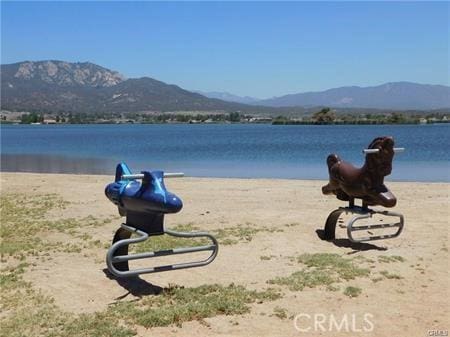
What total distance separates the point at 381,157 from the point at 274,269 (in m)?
2.39

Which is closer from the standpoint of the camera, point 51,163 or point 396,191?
point 396,191

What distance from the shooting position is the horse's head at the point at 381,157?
29.3ft

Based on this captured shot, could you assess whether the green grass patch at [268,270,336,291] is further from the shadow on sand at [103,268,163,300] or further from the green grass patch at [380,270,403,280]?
the shadow on sand at [103,268,163,300]

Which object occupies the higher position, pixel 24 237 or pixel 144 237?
pixel 144 237

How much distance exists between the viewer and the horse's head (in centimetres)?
893

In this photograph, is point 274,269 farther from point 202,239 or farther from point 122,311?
point 122,311

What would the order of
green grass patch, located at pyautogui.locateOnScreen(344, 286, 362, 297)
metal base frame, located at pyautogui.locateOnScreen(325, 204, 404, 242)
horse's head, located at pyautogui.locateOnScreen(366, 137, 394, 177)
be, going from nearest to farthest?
green grass patch, located at pyautogui.locateOnScreen(344, 286, 362, 297) → horse's head, located at pyautogui.locateOnScreen(366, 137, 394, 177) → metal base frame, located at pyautogui.locateOnScreen(325, 204, 404, 242)

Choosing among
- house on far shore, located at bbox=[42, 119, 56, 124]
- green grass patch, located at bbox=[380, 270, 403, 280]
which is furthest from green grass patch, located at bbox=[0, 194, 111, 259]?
house on far shore, located at bbox=[42, 119, 56, 124]

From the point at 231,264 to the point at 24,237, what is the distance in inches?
158

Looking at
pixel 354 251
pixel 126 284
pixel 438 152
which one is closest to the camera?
pixel 126 284

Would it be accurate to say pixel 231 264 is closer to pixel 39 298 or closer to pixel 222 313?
pixel 222 313

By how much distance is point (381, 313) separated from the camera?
637 cm

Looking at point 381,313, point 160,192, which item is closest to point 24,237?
point 160,192

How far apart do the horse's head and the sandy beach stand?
122cm
